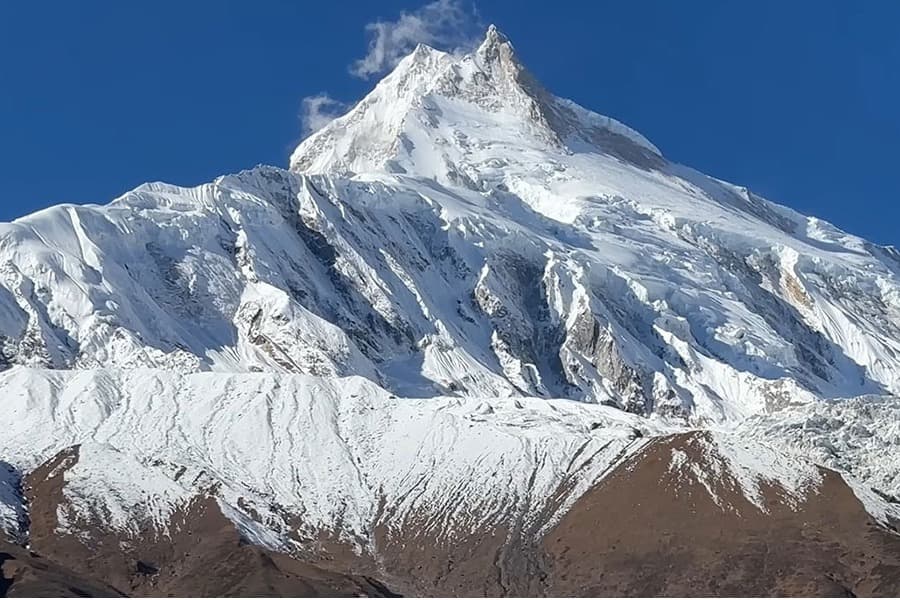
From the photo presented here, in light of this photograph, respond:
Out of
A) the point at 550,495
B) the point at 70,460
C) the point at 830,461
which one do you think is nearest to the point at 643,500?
the point at 550,495

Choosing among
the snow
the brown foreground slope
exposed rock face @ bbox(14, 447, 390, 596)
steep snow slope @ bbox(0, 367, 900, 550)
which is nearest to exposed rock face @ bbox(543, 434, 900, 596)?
the brown foreground slope

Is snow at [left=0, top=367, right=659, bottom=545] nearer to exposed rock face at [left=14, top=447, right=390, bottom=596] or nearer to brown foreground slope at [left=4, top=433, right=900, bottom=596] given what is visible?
exposed rock face at [left=14, top=447, right=390, bottom=596]

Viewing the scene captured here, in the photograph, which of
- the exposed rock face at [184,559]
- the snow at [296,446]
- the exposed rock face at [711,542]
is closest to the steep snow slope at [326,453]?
the snow at [296,446]

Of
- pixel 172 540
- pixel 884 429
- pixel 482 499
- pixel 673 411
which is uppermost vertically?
pixel 673 411

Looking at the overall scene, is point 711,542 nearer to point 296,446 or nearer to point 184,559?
point 184,559

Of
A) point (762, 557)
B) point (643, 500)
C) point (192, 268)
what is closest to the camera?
point (762, 557)

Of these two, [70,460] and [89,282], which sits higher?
[89,282]

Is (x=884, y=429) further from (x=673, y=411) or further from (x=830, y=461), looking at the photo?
(x=673, y=411)

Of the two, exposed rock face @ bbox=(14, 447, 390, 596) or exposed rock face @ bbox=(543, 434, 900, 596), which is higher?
exposed rock face @ bbox=(543, 434, 900, 596)
